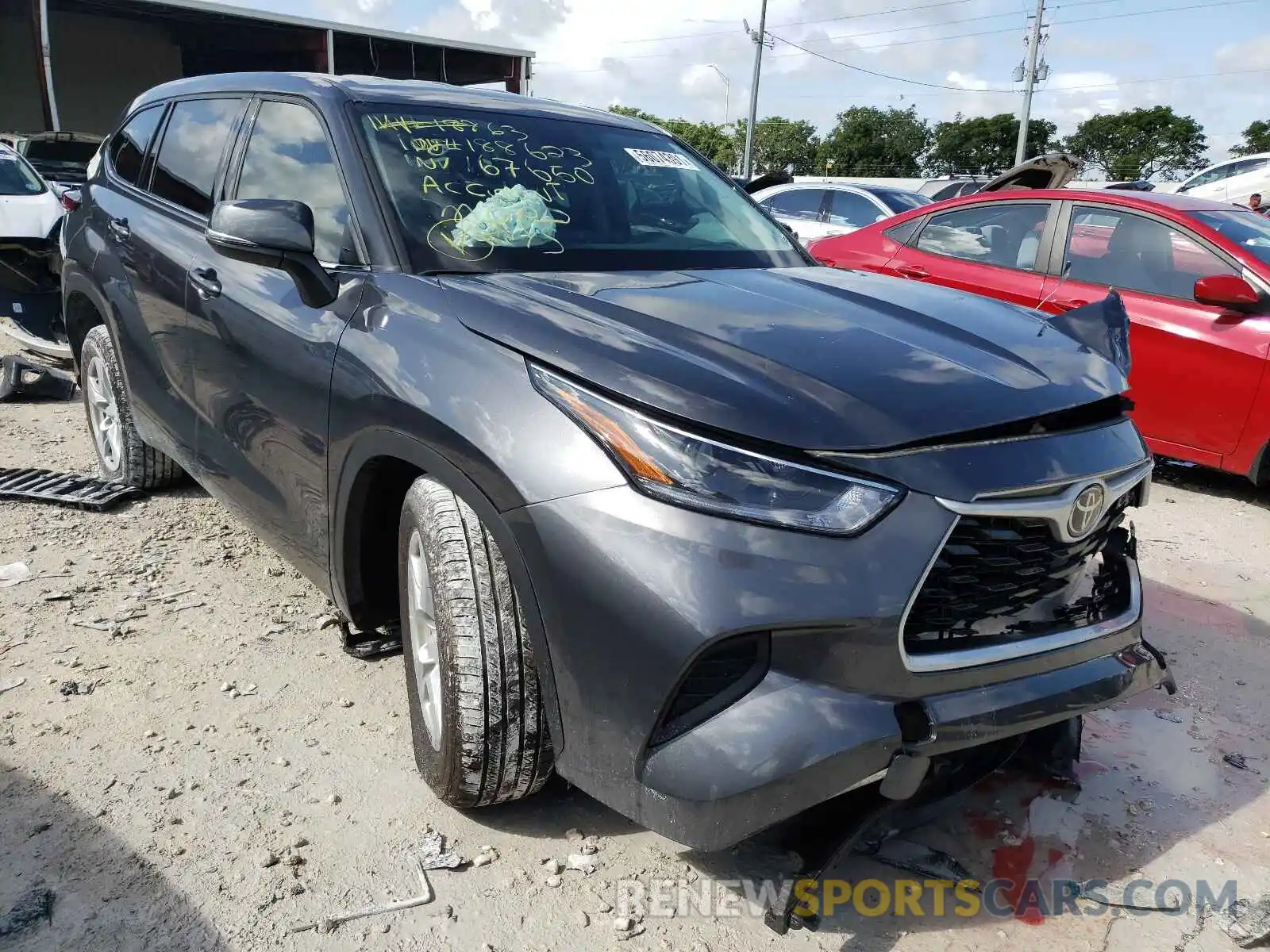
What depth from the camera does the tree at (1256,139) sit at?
47.2 meters

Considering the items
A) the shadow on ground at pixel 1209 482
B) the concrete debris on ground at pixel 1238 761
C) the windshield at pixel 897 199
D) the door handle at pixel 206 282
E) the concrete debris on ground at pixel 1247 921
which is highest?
the windshield at pixel 897 199

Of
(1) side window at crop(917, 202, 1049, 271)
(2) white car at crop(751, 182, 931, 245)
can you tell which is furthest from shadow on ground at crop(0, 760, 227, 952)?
(2) white car at crop(751, 182, 931, 245)

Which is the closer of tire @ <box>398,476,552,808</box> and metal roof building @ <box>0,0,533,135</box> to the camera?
tire @ <box>398,476,552,808</box>

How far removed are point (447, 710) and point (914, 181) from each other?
56.5 feet

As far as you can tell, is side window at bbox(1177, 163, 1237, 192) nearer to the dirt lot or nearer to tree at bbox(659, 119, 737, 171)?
the dirt lot

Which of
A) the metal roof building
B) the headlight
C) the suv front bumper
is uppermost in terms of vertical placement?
the metal roof building

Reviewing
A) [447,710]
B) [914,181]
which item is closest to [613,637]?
Result: [447,710]

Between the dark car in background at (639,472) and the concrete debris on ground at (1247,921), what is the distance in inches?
19.3

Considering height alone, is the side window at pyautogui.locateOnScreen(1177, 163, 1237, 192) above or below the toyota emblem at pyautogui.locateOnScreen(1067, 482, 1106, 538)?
above

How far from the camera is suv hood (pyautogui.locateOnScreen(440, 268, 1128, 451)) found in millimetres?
1855

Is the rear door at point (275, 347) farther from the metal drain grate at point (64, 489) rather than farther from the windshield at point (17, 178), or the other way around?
the windshield at point (17, 178)

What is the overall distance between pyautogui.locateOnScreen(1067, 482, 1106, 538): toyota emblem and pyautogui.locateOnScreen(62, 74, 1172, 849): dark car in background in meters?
0.01

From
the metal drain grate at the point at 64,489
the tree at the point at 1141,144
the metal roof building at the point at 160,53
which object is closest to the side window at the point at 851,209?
the metal drain grate at the point at 64,489

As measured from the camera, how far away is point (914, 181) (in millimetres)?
17531
